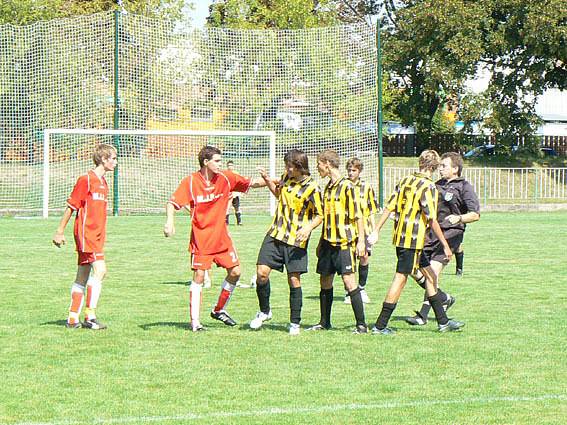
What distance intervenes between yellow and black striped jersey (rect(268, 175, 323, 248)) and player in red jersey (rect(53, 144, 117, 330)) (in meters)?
1.71

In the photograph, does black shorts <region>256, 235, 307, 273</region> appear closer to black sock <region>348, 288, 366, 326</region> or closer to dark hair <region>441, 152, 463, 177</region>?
black sock <region>348, 288, 366, 326</region>

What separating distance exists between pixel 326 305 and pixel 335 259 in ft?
2.00

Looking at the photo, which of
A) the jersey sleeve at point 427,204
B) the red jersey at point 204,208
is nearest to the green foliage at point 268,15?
the red jersey at point 204,208

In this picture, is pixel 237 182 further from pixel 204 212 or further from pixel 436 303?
pixel 436 303

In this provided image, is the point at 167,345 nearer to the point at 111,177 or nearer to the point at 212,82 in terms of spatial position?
the point at 111,177

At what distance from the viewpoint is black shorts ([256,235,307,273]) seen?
10.5 metres

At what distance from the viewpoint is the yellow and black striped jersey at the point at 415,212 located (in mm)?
10445

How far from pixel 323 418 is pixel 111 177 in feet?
85.3

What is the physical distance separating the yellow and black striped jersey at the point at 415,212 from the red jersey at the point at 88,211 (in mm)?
2817

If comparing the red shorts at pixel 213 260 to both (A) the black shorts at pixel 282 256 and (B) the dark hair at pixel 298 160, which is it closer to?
(A) the black shorts at pixel 282 256

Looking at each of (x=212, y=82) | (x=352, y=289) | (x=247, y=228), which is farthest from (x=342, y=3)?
(x=352, y=289)

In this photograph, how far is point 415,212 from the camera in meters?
10.5

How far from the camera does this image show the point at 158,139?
32875mm

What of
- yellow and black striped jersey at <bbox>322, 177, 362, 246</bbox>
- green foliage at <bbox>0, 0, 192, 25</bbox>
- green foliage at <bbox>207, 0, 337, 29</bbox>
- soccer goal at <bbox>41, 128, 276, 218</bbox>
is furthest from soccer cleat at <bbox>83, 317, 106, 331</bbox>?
green foliage at <bbox>207, 0, 337, 29</bbox>
